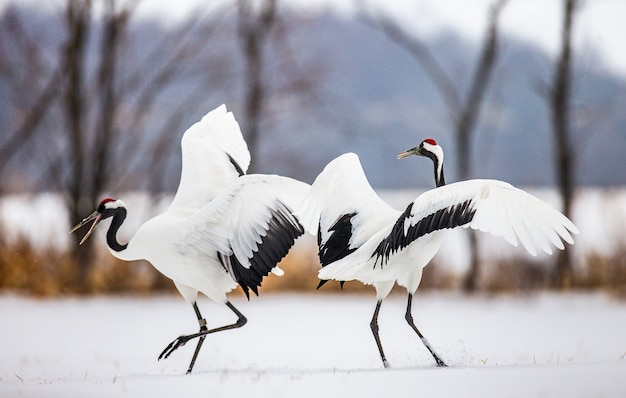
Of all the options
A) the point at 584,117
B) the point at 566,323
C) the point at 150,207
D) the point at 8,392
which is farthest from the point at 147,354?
the point at 584,117

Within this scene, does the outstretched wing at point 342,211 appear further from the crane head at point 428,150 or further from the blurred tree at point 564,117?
the blurred tree at point 564,117

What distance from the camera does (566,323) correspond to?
779 centimetres

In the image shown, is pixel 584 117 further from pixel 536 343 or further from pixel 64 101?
pixel 64 101

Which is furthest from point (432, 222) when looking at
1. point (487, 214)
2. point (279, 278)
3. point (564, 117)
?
point (564, 117)

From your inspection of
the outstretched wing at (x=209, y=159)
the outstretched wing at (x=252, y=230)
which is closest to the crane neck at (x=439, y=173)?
the outstretched wing at (x=252, y=230)

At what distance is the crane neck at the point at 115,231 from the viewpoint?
207 inches

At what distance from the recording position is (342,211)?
518 centimetres

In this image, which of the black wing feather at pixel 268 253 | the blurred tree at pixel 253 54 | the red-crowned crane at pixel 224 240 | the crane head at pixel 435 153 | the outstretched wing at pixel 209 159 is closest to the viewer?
the red-crowned crane at pixel 224 240

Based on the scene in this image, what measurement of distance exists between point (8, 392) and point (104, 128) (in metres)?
6.64

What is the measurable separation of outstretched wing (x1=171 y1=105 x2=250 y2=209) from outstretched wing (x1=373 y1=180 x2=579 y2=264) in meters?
1.50

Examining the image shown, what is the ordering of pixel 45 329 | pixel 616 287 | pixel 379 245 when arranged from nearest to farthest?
pixel 379 245
pixel 45 329
pixel 616 287

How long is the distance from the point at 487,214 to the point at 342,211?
102cm

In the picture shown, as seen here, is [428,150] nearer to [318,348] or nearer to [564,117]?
[318,348]

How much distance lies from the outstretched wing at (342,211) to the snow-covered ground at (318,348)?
0.71 meters
